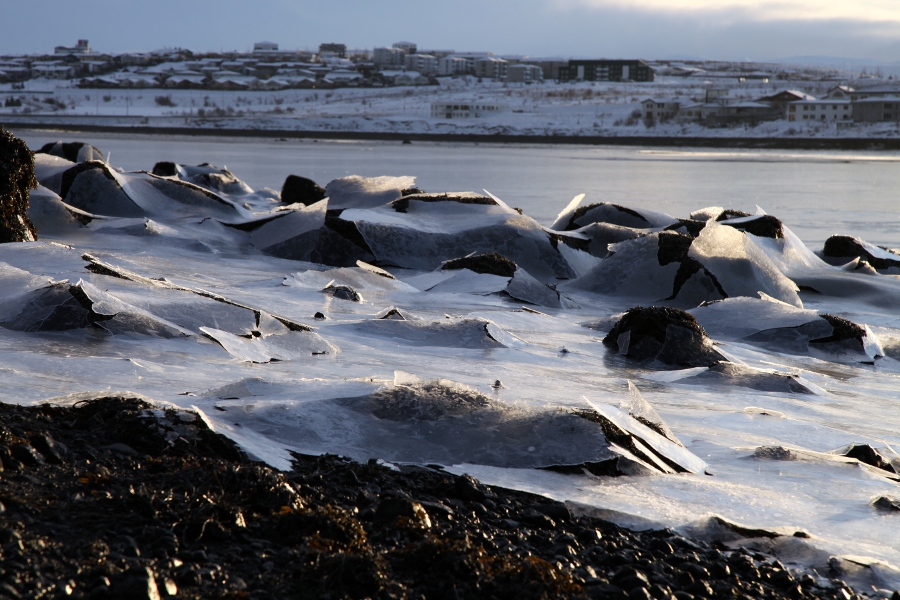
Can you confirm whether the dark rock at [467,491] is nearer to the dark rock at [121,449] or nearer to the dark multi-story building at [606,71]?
the dark rock at [121,449]

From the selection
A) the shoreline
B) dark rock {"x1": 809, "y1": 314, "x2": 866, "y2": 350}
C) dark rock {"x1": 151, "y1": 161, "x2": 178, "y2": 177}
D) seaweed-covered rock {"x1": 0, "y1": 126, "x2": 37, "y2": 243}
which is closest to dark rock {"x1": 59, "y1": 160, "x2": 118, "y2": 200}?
seaweed-covered rock {"x1": 0, "y1": 126, "x2": 37, "y2": 243}

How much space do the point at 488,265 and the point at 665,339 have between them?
7.42ft

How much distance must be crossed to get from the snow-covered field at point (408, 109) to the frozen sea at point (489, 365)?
52.2 meters

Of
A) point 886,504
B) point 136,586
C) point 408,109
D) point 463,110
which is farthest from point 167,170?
point 408,109

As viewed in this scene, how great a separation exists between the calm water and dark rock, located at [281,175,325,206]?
12.0ft

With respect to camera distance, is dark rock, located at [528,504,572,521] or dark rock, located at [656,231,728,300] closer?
dark rock, located at [528,504,572,521]

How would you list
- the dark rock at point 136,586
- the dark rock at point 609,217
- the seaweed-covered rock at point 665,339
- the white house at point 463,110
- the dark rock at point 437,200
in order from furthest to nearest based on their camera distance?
1. the white house at point 463,110
2. the dark rock at point 609,217
3. the dark rock at point 437,200
4. the seaweed-covered rock at point 665,339
5. the dark rock at point 136,586

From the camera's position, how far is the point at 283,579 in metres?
1.73

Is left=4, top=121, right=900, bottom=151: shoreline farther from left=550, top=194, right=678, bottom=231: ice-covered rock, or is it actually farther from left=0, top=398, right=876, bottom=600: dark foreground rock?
left=0, top=398, right=876, bottom=600: dark foreground rock

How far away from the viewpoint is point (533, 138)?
56.5 metres

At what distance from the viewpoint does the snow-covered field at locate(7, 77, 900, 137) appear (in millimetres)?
60812

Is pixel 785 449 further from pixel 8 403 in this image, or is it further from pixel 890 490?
pixel 8 403

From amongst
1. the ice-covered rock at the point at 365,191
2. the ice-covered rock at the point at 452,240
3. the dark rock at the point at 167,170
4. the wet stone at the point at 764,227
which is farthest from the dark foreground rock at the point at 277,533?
the dark rock at the point at 167,170

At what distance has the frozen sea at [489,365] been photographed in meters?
2.54
